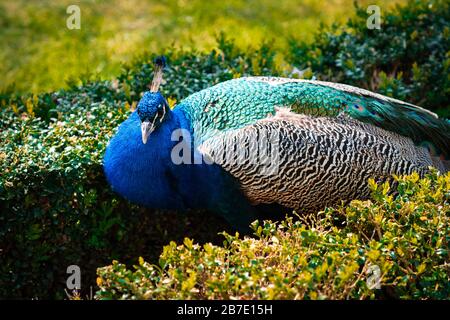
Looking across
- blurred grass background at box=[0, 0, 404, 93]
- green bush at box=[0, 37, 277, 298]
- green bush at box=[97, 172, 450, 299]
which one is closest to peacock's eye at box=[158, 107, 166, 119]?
green bush at box=[0, 37, 277, 298]

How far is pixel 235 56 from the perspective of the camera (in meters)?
4.95

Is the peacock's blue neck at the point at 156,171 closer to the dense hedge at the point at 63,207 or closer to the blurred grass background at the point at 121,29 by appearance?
the dense hedge at the point at 63,207

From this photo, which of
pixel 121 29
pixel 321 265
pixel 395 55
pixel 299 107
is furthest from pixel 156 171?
pixel 121 29

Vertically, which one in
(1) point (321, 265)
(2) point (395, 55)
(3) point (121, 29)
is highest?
(3) point (121, 29)

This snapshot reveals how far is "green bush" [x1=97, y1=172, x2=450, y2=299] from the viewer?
8.13 feet

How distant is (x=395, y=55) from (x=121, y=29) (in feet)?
10.8

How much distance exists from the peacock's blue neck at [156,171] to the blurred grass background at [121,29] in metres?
2.88

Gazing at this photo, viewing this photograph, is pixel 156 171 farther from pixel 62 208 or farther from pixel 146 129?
pixel 62 208

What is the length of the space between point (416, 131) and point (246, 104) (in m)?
0.94

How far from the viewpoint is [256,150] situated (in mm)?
3355

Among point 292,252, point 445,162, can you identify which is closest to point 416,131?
point 445,162

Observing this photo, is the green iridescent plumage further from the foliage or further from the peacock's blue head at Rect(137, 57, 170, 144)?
the foliage
